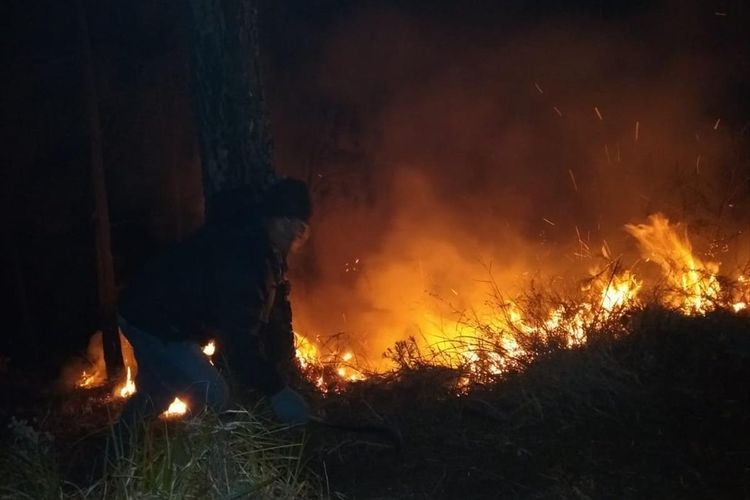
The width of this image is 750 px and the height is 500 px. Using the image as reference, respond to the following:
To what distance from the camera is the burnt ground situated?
13.6ft

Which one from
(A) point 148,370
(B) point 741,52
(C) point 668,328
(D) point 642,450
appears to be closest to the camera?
(D) point 642,450

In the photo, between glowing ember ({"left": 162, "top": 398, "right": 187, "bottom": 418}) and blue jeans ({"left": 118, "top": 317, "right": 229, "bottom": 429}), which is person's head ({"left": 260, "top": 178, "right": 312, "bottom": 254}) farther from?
glowing ember ({"left": 162, "top": 398, "right": 187, "bottom": 418})

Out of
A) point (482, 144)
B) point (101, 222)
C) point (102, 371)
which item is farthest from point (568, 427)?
point (482, 144)

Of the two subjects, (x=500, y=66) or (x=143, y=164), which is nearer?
(x=143, y=164)

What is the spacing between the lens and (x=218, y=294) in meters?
4.45

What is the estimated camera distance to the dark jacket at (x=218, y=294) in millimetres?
4387

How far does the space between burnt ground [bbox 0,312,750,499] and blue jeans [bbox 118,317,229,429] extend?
541 millimetres

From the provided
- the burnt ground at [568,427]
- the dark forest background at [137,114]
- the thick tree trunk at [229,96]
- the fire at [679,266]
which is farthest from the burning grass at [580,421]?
the dark forest background at [137,114]

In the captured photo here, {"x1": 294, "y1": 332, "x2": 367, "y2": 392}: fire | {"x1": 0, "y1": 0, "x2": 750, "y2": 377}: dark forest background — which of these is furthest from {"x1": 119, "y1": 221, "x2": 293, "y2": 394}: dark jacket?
{"x1": 0, "y1": 0, "x2": 750, "y2": 377}: dark forest background

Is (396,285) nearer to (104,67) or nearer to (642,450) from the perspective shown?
(104,67)

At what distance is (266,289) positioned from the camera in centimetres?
446

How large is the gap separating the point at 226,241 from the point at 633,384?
2.69 m

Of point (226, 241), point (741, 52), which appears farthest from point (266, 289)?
point (741, 52)

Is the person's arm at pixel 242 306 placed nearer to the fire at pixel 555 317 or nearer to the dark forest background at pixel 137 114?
the fire at pixel 555 317
